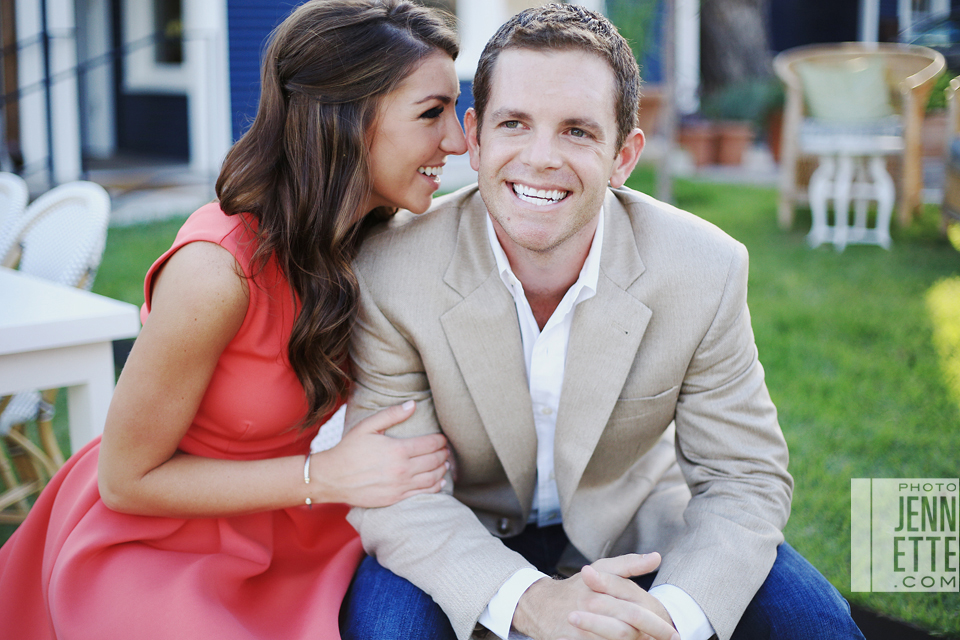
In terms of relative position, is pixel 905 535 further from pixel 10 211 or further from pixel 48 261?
pixel 10 211

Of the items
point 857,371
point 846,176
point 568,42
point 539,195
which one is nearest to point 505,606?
point 539,195

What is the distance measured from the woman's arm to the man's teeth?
0.58 metres

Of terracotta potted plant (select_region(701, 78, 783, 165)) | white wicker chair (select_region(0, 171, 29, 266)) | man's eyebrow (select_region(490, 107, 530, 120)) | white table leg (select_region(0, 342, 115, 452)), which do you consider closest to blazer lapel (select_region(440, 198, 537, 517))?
man's eyebrow (select_region(490, 107, 530, 120))

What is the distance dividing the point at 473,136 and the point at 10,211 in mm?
2122

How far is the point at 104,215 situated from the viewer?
9.15 ft

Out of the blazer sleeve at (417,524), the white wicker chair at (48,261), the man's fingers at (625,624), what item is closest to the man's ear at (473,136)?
the blazer sleeve at (417,524)

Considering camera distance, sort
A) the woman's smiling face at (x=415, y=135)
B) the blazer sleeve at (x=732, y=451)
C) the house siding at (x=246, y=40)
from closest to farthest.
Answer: the blazer sleeve at (x=732, y=451)
the woman's smiling face at (x=415, y=135)
the house siding at (x=246, y=40)

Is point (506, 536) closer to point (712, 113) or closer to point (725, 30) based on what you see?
point (712, 113)

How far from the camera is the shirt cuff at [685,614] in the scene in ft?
5.72

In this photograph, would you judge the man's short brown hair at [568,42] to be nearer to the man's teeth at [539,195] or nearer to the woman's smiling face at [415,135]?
the woman's smiling face at [415,135]

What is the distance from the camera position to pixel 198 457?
6.29 ft

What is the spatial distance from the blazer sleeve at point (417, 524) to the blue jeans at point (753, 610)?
0.13ft

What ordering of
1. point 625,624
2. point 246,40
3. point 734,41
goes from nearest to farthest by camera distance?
point 625,624, point 246,40, point 734,41

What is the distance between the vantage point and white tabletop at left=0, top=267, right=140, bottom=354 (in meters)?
2.02
